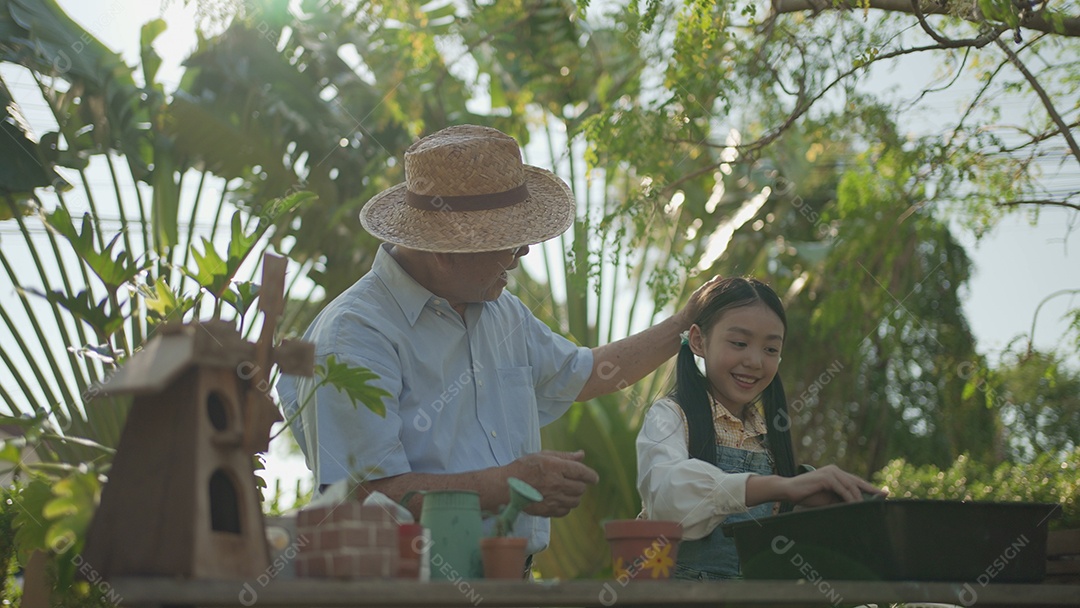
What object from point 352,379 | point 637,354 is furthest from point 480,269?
point 352,379

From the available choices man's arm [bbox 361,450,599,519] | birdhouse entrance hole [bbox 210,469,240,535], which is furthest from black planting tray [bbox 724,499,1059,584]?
birdhouse entrance hole [bbox 210,469,240,535]

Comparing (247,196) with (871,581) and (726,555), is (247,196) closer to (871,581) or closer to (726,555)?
(726,555)

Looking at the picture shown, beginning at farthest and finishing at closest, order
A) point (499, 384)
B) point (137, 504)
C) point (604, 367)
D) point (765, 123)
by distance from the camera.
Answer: point (765, 123), point (604, 367), point (499, 384), point (137, 504)

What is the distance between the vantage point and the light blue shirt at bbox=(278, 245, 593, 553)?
2441mm

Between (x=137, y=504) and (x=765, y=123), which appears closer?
(x=137, y=504)

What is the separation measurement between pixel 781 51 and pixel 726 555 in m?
2.19

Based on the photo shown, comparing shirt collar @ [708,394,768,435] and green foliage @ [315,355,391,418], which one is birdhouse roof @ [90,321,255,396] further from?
shirt collar @ [708,394,768,435]

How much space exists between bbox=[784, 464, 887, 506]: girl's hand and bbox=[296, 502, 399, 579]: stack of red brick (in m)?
1.03

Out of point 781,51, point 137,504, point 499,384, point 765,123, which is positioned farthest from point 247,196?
point 137,504

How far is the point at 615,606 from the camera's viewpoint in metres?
1.91

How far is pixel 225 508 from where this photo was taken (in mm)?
1677

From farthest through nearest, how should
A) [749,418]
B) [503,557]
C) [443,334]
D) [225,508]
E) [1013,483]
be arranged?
[1013,483]
[749,418]
[443,334]
[503,557]
[225,508]

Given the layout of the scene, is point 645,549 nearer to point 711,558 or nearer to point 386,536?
point 386,536

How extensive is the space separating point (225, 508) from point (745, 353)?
1.60 metres
